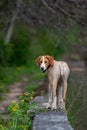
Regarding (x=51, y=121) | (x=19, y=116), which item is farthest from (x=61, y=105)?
(x=19, y=116)

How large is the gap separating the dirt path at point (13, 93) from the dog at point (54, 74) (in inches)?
134

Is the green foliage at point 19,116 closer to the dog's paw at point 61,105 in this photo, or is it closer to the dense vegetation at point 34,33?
the dog's paw at point 61,105

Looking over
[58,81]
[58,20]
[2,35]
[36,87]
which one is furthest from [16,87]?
[58,81]

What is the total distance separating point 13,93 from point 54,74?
22.2ft

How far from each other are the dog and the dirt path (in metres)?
3.39

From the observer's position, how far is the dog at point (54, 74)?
881 cm

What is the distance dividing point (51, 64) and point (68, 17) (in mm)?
4894

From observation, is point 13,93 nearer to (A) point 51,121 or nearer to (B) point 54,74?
(B) point 54,74

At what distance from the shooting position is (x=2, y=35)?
21.8 metres

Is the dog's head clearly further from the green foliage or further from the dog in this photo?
the green foliage

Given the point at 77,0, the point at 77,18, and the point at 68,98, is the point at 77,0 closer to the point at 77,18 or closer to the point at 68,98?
the point at 77,18

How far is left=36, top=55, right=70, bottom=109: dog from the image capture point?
347 inches

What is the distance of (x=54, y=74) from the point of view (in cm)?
885

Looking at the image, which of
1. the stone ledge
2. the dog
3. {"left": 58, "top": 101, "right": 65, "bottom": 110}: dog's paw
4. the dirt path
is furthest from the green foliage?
the dirt path
